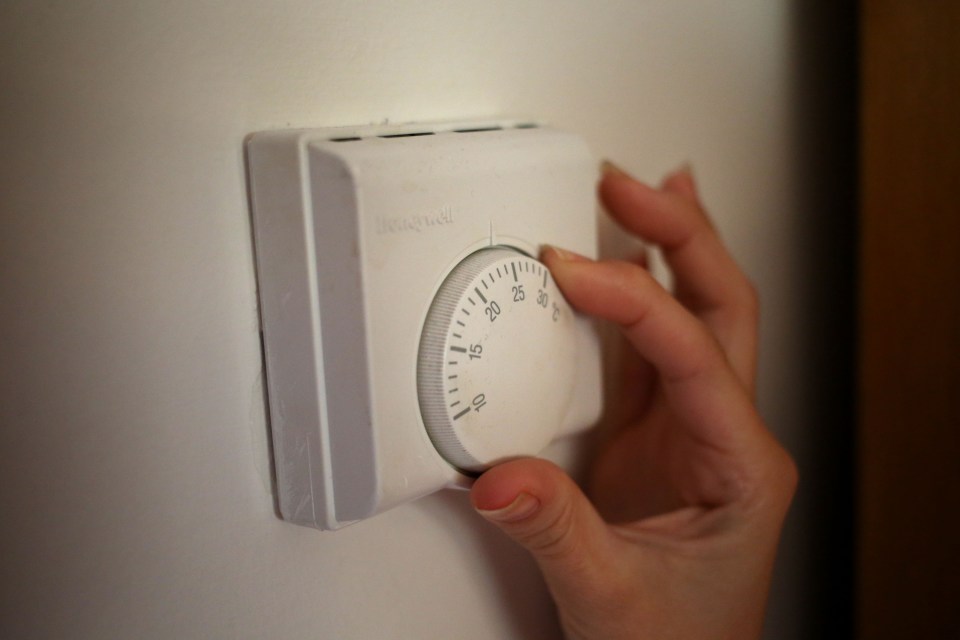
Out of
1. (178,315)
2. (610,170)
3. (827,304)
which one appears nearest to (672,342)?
(610,170)

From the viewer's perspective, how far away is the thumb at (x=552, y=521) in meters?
0.36

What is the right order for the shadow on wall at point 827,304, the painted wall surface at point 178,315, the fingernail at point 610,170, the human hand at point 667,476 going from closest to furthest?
the painted wall surface at point 178,315 < the human hand at point 667,476 < the fingernail at point 610,170 < the shadow on wall at point 827,304

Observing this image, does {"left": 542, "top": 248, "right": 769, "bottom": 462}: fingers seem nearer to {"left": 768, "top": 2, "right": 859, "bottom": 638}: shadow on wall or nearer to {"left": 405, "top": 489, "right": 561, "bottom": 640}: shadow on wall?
{"left": 405, "top": 489, "right": 561, "bottom": 640}: shadow on wall

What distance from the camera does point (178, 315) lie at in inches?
12.4

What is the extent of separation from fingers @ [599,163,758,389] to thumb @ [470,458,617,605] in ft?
0.64

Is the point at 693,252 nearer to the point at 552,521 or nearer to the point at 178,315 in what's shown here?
the point at 552,521

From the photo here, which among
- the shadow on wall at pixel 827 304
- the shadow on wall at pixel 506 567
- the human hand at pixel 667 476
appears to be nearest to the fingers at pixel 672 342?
the human hand at pixel 667 476

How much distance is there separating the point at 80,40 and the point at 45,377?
4.2 inches

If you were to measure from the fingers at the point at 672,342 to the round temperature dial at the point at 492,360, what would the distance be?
0.02 m

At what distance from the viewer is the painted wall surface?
275mm

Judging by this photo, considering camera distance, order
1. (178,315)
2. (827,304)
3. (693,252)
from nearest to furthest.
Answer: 1. (178,315)
2. (693,252)
3. (827,304)

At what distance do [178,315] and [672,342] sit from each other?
0.25m

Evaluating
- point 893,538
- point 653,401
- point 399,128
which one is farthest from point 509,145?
point 893,538

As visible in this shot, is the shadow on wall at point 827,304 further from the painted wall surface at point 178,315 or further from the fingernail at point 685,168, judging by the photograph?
the painted wall surface at point 178,315
